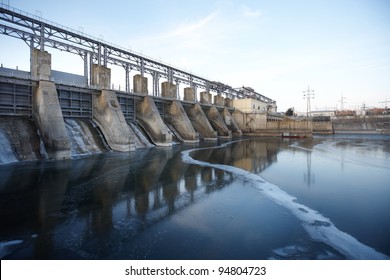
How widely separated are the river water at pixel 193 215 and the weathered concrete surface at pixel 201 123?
22.4 metres

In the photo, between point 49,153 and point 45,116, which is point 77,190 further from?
point 45,116

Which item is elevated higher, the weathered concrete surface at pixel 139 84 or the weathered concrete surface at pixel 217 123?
the weathered concrete surface at pixel 139 84

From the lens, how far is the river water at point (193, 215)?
4320 millimetres

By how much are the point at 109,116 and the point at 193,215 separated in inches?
644

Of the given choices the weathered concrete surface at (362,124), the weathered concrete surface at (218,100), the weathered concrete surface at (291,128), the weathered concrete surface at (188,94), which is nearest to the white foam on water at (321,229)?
the weathered concrete surface at (188,94)

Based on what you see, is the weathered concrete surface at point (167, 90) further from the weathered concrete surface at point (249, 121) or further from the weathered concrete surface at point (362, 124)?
the weathered concrete surface at point (362, 124)

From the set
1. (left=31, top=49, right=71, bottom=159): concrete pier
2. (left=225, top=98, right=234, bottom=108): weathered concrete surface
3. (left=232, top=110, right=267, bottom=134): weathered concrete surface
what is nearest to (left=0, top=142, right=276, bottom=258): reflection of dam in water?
(left=31, top=49, right=71, bottom=159): concrete pier

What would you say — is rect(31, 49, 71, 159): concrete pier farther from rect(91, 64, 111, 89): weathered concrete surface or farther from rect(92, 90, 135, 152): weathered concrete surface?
rect(91, 64, 111, 89): weathered concrete surface

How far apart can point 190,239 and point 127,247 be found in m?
1.24

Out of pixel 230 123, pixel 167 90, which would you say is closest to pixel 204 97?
pixel 230 123

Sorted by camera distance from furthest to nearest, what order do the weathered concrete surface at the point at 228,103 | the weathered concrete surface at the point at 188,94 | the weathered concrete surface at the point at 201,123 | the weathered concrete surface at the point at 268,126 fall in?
the weathered concrete surface at the point at 228,103, the weathered concrete surface at the point at 268,126, the weathered concrete surface at the point at 188,94, the weathered concrete surface at the point at 201,123

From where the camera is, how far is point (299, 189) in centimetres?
854

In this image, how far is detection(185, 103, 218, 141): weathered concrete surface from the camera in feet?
110

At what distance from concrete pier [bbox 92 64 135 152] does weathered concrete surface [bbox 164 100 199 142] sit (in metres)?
9.49
